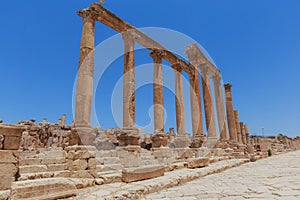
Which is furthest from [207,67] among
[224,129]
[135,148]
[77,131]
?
[77,131]

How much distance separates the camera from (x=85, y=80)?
349 inches

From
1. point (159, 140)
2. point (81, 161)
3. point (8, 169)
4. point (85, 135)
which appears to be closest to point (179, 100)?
point (159, 140)

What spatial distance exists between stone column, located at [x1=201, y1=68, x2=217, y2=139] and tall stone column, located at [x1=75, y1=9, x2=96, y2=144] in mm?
11014

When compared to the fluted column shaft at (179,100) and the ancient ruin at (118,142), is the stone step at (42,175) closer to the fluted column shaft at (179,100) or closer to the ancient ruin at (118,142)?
the ancient ruin at (118,142)

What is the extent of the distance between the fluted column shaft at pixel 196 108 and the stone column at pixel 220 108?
3.83 meters

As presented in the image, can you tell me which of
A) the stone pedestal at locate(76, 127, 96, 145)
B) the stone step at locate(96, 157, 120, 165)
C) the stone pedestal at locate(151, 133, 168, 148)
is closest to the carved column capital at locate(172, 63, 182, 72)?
the stone pedestal at locate(151, 133, 168, 148)

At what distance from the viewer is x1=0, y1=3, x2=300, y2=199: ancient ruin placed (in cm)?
408

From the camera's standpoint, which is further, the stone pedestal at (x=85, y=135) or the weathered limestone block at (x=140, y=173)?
the stone pedestal at (x=85, y=135)

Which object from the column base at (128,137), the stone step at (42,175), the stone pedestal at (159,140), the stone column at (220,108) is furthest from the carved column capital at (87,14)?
the stone column at (220,108)

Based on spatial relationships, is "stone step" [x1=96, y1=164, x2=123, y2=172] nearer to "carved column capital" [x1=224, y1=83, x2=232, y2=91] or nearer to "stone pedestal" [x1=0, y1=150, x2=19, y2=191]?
"stone pedestal" [x1=0, y1=150, x2=19, y2=191]

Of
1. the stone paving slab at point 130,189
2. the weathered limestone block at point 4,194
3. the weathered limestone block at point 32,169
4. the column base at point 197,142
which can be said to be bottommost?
the stone paving slab at point 130,189

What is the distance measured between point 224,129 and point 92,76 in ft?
45.2

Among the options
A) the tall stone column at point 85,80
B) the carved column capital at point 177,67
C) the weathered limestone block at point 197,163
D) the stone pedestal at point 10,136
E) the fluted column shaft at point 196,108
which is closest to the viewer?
the stone pedestal at point 10,136

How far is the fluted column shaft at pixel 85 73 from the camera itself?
8500 millimetres
